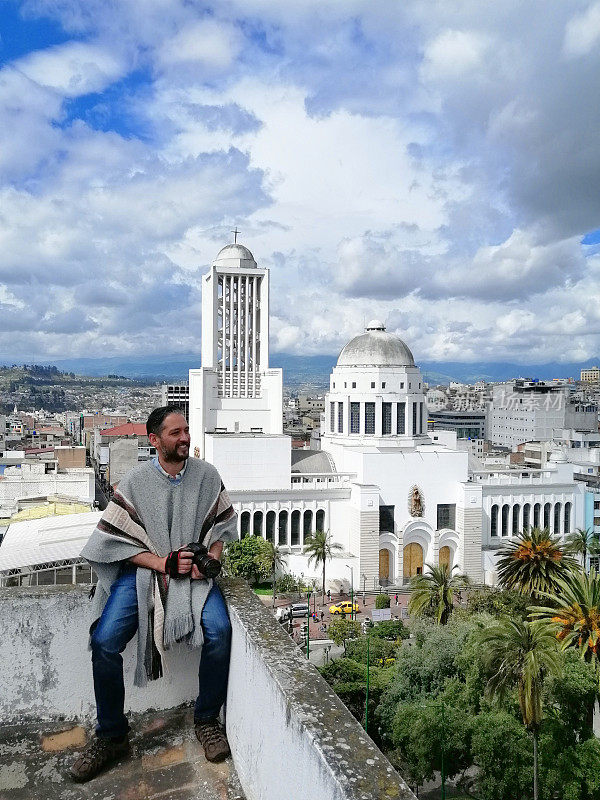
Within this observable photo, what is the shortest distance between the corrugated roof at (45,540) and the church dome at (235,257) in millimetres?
23498

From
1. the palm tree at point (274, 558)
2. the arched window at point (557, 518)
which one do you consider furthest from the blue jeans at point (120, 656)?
the arched window at point (557, 518)

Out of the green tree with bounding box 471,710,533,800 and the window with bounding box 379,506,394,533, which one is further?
the window with bounding box 379,506,394,533

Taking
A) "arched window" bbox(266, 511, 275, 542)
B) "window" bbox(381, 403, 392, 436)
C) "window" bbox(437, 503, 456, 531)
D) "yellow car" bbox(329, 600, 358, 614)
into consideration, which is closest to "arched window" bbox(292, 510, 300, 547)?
"arched window" bbox(266, 511, 275, 542)

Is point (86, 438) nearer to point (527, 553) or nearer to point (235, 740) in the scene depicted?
point (527, 553)

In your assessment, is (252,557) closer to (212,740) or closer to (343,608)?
(343,608)

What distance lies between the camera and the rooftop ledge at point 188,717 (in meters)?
3.31

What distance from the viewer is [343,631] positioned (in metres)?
26.4

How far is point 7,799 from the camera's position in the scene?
4164 millimetres

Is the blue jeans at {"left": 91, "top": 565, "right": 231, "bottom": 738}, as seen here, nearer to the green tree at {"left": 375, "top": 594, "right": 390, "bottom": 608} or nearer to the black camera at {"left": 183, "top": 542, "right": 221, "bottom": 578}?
the black camera at {"left": 183, "top": 542, "right": 221, "bottom": 578}

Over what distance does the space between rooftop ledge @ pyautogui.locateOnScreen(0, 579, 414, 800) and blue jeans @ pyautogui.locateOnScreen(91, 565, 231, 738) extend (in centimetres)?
11

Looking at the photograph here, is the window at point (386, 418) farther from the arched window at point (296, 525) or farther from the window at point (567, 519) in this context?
the window at point (567, 519)

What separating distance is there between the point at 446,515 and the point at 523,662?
1061 inches

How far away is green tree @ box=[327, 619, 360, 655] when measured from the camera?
26.3 m

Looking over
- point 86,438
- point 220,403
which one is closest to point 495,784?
point 220,403
